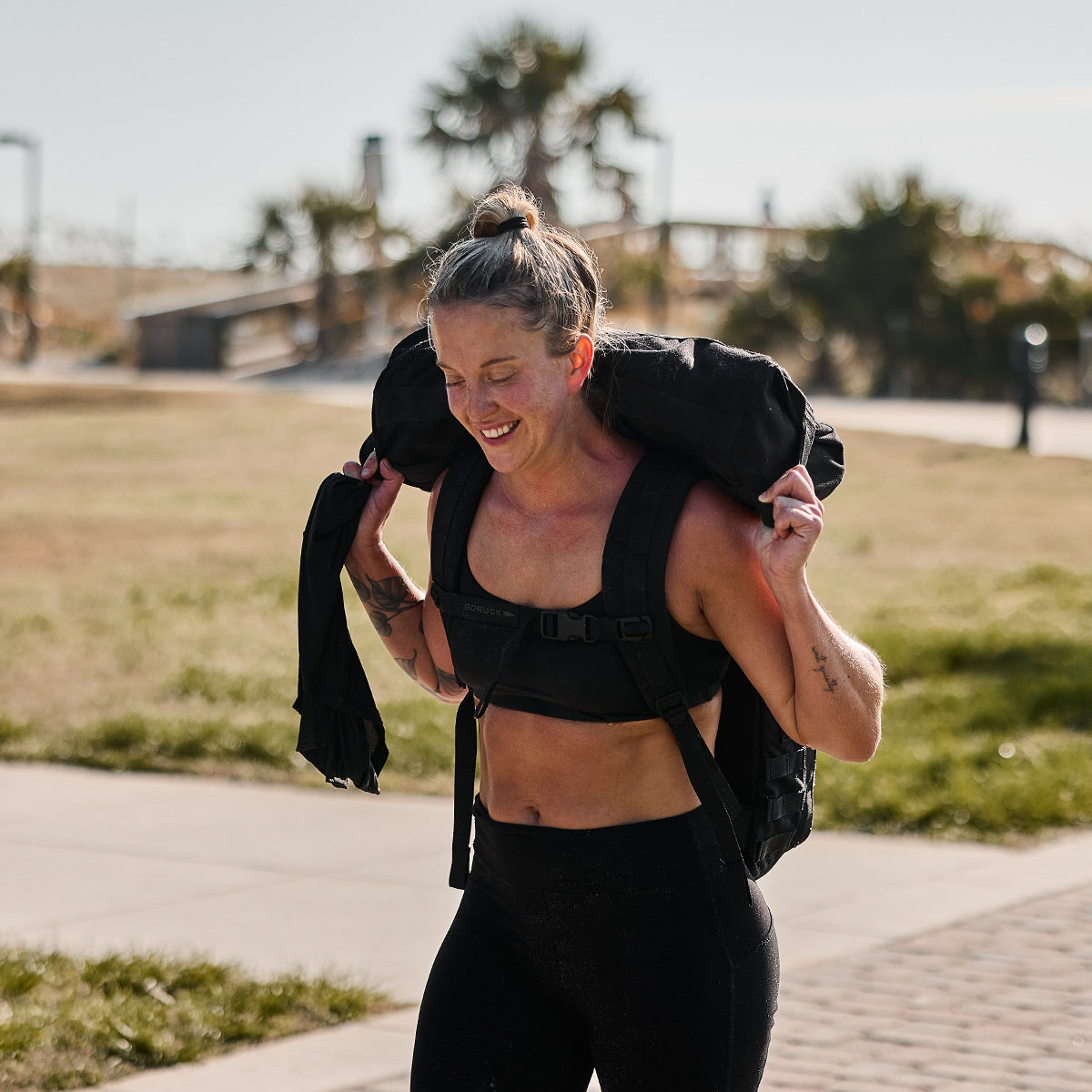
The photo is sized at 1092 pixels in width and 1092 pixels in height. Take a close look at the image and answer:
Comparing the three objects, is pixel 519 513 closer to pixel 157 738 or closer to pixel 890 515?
pixel 157 738

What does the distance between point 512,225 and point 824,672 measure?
794 mm

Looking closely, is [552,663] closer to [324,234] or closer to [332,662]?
[332,662]

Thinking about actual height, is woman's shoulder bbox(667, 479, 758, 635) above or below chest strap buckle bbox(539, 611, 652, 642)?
above

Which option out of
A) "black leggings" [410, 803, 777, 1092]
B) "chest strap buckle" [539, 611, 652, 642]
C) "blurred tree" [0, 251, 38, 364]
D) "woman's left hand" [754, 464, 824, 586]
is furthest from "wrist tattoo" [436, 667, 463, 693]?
"blurred tree" [0, 251, 38, 364]

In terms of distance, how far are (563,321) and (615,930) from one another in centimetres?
88

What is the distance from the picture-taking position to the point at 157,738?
7.94 metres

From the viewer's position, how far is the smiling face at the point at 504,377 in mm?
2314

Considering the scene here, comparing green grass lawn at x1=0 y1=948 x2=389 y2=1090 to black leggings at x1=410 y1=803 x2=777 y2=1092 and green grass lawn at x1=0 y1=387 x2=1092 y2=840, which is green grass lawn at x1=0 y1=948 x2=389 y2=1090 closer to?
black leggings at x1=410 y1=803 x2=777 y2=1092

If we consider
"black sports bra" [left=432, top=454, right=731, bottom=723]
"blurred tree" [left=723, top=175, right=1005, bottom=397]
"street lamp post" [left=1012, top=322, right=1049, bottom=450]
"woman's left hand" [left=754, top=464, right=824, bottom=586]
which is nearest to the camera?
"woman's left hand" [left=754, top=464, right=824, bottom=586]

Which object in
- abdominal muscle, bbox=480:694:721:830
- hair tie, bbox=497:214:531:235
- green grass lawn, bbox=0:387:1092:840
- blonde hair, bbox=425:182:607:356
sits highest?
hair tie, bbox=497:214:531:235

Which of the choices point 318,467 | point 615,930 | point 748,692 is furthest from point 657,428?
point 318,467

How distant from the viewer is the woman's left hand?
222cm

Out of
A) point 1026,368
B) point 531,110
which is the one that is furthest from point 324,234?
point 1026,368

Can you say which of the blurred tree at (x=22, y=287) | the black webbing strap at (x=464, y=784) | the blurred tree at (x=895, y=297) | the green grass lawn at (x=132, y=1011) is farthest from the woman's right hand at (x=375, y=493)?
the blurred tree at (x=22, y=287)
